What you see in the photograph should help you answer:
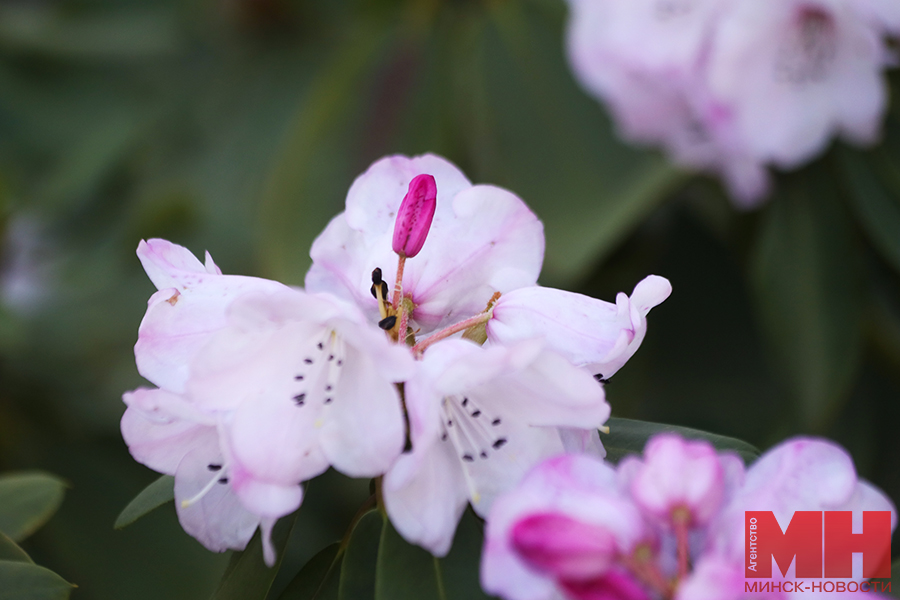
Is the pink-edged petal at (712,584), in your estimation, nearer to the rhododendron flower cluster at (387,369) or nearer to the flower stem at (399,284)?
the rhododendron flower cluster at (387,369)

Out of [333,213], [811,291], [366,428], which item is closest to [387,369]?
[366,428]

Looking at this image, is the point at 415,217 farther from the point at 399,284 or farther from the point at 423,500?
the point at 423,500

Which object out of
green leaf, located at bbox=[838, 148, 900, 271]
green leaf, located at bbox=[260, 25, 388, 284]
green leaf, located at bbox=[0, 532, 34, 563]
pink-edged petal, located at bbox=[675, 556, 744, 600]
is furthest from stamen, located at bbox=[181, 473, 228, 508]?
green leaf, located at bbox=[838, 148, 900, 271]

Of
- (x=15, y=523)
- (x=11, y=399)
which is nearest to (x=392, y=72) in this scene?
(x=11, y=399)

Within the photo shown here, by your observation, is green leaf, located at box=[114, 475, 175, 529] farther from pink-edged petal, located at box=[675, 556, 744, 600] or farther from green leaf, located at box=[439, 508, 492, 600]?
pink-edged petal, located at box=[675, 556, 744, 600]

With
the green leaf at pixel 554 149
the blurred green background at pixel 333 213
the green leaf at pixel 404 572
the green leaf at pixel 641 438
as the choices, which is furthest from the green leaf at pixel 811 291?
the green leaf at pixel 404 572

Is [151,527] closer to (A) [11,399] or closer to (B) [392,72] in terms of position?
(A) [11,399]
